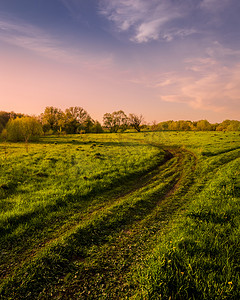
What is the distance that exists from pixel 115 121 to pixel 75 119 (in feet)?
88.4

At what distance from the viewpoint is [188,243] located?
4.97 metres

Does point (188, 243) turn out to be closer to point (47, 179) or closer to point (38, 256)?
point (38, 256)

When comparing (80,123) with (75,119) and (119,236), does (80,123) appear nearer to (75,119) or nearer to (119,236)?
(75,119)

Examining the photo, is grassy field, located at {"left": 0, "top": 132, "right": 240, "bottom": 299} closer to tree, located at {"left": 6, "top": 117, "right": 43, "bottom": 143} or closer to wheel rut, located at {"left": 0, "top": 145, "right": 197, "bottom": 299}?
wheel rut, located at {"left": 0, "top": 145, "right": 197, "bottom": 299}

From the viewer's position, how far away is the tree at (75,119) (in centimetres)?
8081

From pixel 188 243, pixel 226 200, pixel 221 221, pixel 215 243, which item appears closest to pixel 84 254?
pixel 188 243

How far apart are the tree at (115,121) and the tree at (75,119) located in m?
16.1

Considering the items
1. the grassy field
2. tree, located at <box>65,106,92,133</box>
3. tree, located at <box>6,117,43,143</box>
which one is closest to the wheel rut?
the grassy field

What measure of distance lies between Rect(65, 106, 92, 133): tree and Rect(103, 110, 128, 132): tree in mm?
16066

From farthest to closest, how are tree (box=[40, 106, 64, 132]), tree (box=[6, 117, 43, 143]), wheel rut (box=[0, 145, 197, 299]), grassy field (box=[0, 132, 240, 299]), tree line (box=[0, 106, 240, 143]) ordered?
1. tree (box=[40, 106, 64, 132])
2. tree line (box=[0, 106, 240, 143])
3. tree (box=[6, 117, 43, 143])
4. wheel rut (box=[0, 145, 197, 299])
5. grassy field (box=[0, 132, 240, 299])

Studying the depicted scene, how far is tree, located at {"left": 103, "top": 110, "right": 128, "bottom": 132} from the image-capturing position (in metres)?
96.5

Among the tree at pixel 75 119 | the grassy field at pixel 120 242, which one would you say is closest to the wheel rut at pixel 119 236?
the grassy field at pixel 120 242

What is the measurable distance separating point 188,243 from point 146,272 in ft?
5.88

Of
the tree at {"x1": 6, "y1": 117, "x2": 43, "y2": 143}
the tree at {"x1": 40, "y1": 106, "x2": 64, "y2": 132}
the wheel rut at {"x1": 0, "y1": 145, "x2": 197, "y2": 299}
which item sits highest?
the tree at {"x1": 40, "y1": 106, "x2": 64, "y2": 132}
